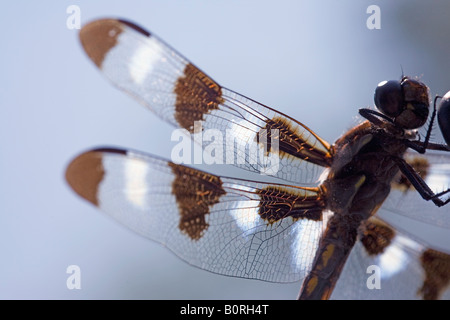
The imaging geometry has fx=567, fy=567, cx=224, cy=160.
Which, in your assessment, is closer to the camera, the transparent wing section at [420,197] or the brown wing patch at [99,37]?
the brown wing patch at [99,37]

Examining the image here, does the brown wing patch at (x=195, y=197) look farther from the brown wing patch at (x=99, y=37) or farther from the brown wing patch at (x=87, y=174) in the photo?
the brown wing patch at (x=99, y=37)

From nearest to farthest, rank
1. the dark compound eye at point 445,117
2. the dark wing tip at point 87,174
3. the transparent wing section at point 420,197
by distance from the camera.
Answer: the dark wing tip at point 87,174
the dark compound eye at point 445,117
the transparent wing section at point 420,197

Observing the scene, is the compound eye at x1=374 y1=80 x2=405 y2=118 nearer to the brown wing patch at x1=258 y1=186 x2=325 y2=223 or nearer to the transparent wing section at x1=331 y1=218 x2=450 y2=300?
the brown wing patch at x1=258 y1=186 x2=325 y2=223

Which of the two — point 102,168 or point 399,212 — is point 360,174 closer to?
point 399,212

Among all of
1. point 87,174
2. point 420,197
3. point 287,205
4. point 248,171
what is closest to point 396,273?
point 420,197

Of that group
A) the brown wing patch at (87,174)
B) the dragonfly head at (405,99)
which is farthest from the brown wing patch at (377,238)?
the brown wing patch at (87,174)

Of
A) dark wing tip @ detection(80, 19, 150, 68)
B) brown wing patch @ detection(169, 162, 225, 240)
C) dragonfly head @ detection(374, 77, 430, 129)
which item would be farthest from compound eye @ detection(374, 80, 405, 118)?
dark wing tip @ detection(80, 19, 150, 68)

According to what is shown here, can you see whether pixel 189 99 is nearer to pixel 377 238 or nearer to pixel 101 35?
pixel 101 35
